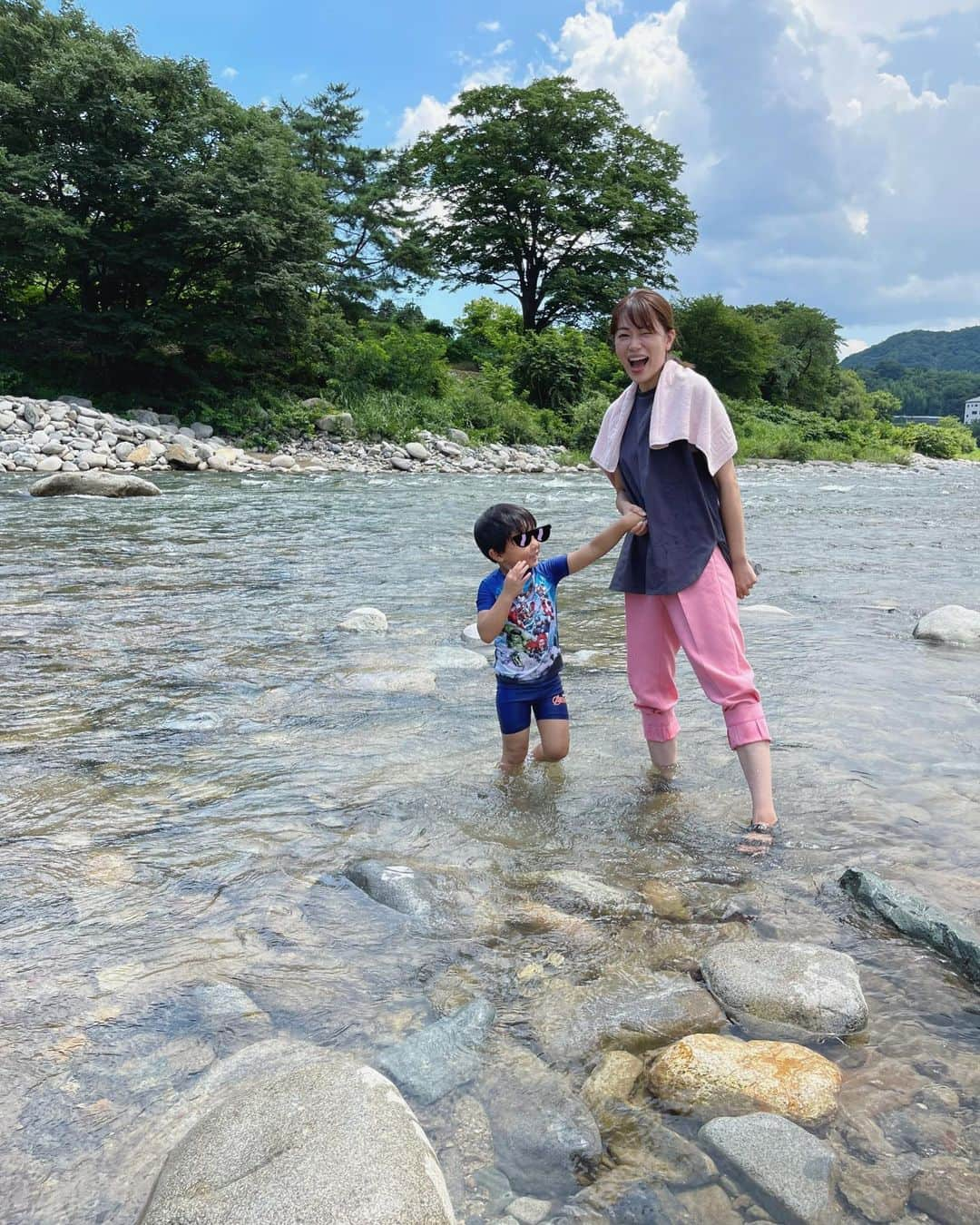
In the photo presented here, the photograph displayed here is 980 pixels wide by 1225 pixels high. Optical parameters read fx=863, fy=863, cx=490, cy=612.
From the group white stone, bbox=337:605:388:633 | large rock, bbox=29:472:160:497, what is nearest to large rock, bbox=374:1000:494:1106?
white stone, bbox=337:605:388:633

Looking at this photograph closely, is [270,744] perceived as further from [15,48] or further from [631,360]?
[15,48]

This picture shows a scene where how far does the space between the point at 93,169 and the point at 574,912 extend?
27927 millimetres

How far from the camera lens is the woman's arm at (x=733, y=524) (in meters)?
2.85

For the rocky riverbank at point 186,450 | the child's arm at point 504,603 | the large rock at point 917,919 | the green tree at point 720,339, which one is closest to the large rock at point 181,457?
the rocky riverbank at point 186,450

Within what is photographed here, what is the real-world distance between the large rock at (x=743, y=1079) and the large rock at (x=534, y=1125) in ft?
0.58

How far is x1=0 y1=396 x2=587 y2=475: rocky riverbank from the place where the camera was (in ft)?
57.2

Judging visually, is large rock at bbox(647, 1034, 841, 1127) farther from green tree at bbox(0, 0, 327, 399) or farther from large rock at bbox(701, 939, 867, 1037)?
green tree at bbox(0, 0, 327, 399)

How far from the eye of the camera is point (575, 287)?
1599 inches

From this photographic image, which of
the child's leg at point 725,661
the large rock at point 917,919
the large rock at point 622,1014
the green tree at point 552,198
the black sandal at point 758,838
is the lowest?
the large rock at point 622,1014

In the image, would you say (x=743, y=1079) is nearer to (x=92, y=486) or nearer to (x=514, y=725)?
(x=514, y=725)

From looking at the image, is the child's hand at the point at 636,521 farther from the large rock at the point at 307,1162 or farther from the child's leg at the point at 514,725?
the large rock at the point at 307,1162

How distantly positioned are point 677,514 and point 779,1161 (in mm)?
1914

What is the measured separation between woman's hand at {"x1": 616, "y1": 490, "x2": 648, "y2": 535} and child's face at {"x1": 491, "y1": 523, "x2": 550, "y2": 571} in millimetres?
281

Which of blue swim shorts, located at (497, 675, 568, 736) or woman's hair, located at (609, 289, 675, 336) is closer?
woman's hair, located at (609, 289, 675, 336)
